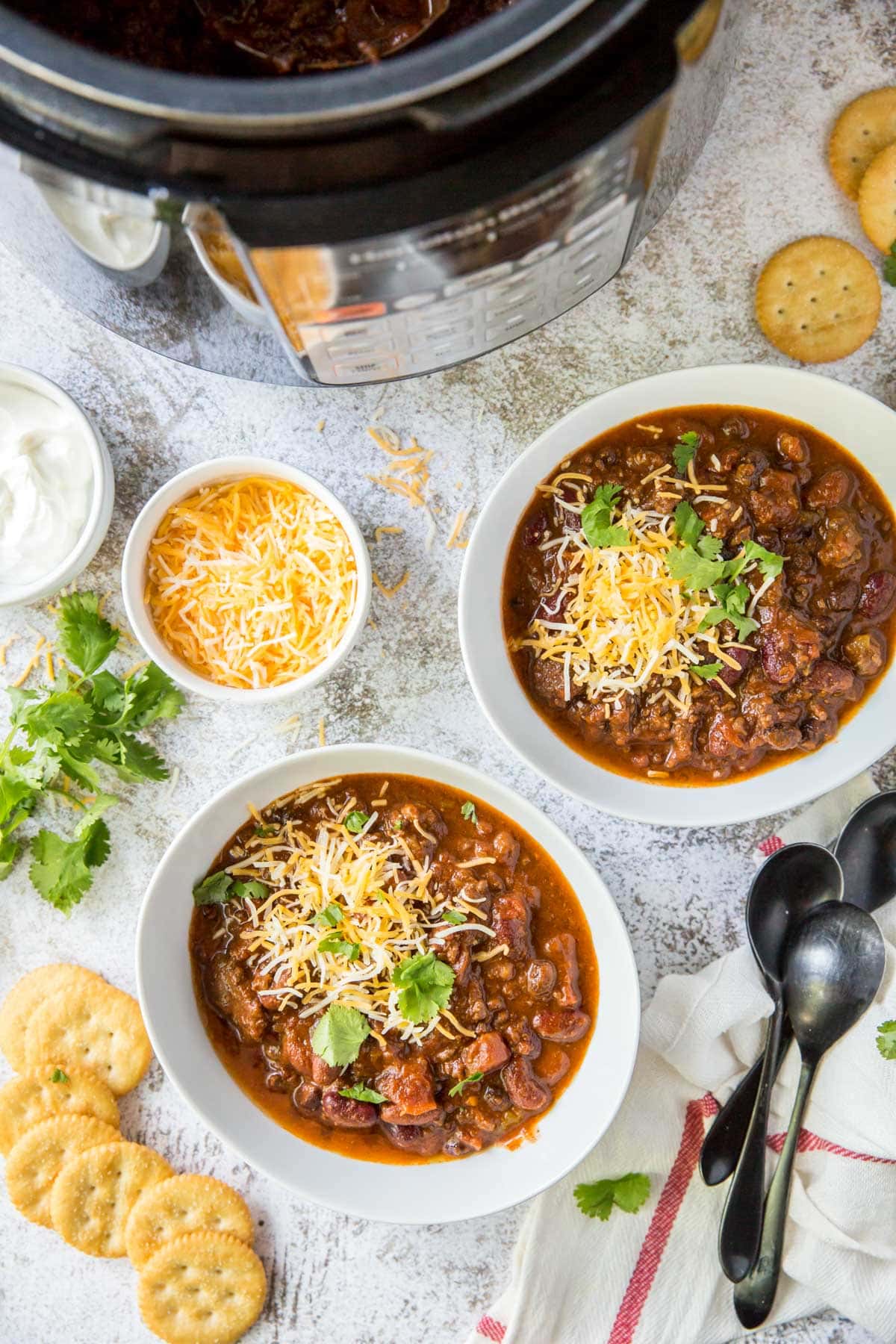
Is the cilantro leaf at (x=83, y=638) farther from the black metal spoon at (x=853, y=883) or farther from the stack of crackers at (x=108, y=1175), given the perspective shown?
the black metal spoon at (x=853, y=883)

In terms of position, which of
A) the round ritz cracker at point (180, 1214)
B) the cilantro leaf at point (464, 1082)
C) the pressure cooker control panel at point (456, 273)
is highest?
the pressure cooker control panel at point (456, 273)

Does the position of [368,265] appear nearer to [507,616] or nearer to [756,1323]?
[507,616]

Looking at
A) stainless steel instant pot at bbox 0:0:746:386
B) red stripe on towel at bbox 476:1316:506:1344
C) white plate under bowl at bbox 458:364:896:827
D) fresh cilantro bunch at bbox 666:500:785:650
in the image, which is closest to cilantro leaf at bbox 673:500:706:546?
fresh cilantro bunch at bbox 666:500:785:650

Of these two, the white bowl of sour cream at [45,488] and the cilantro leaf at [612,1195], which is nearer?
the white bowl of sour cream at [45,488]

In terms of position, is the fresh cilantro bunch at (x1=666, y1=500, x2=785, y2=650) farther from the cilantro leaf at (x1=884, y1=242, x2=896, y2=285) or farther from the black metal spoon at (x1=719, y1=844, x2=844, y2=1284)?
the cilantro leaf at (x1=884, y1=242, x2=896, y2=285)

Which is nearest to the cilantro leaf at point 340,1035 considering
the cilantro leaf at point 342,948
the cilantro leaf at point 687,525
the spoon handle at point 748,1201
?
the cilantro leaf at point 342,948

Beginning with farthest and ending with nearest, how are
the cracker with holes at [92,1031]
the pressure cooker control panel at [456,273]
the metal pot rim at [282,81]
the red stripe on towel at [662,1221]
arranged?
the cracker with holes at [92,1031] → the red stripe on towel at [662,1221] → the pressure cooker control panel at [456,273] → the metal pot rim at [282,81]

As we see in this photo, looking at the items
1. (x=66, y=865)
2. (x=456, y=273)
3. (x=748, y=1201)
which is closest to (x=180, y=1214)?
(x=66, y=865)
